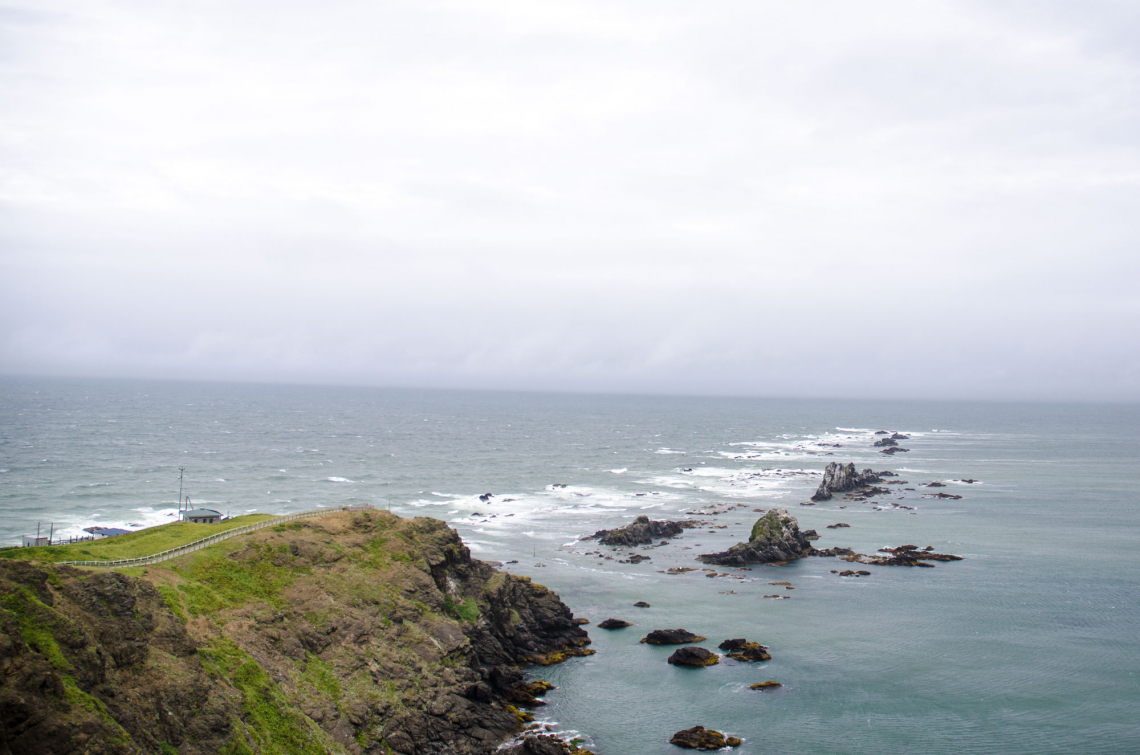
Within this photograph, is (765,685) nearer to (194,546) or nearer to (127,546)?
(194,546)

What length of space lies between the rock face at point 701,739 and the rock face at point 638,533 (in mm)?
50006

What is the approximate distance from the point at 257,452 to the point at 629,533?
108224 mm

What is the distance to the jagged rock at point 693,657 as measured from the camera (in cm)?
5538

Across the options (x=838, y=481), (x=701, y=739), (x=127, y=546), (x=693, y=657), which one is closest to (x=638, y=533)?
(x=693, y=657)

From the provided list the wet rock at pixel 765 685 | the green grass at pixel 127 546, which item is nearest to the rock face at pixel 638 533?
the wet rock at pixel 765 685

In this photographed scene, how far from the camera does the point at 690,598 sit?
72.7 metres

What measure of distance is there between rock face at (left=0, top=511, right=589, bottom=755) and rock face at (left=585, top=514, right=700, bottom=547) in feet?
110

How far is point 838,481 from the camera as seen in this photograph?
439 ft

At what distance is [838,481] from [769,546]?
51.3 m

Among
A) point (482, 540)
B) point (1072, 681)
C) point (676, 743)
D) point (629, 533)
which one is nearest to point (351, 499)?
point (482, 540)

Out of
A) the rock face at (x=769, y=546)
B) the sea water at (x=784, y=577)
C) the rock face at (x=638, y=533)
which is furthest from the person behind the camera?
the rock face at (x=638, y=533)

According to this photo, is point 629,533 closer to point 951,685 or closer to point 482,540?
point 482,540

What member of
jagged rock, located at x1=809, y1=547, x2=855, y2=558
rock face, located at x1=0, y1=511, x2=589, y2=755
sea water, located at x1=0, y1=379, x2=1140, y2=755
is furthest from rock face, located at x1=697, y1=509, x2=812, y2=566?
rock face, located at x1=0, y1=511, x2=589, y2=755

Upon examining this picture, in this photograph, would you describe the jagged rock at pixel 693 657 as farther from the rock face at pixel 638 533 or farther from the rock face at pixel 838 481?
the rock face at pixel 838 481
